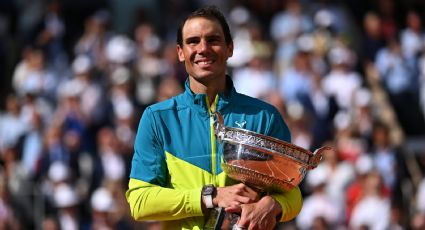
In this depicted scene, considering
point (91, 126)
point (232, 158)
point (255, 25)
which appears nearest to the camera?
point (232, 158)

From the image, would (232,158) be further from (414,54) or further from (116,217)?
(414,54)

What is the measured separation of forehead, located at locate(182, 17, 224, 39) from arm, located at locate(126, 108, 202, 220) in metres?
0.42

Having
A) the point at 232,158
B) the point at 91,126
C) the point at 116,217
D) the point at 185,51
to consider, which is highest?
the point at 185,51

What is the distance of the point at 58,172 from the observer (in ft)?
43.5

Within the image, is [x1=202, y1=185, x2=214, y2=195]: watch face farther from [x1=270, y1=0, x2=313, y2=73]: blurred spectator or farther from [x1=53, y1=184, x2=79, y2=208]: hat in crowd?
[x1=270, y1=0, x2=313, y2=73]: blurred spectator

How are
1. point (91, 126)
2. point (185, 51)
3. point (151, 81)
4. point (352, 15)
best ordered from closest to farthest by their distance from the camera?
point (185, 51), point (91, 126), point (151, 81), point (352, 15)

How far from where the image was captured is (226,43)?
5082 millimetres

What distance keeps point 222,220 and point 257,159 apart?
0.31m

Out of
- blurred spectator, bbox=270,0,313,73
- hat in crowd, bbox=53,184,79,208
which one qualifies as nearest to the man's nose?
hat in crowd, bbox=53,184,79,208

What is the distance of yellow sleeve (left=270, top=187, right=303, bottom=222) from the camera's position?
490cm

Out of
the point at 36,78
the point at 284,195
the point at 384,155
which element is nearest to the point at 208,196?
the point at 284,195

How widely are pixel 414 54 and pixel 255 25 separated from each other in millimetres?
2341

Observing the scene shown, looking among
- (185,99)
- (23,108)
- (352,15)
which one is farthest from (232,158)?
(352,15)

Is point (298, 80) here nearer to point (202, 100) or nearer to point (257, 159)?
point (202, 100)
